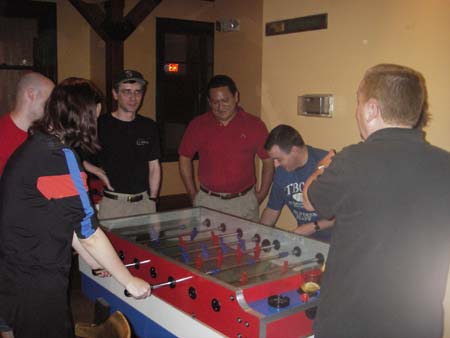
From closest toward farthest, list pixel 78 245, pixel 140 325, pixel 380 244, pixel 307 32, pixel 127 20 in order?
1. pixel 380 244
2. pixel 78 245
3. pixel 140 325
4. pixel 307 32
5. pixel 127 20

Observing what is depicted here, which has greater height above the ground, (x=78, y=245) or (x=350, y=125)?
(x=350, y=125)

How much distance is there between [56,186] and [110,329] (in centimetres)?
55

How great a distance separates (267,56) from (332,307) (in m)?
2.71

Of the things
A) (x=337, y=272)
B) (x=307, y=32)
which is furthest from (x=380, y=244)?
(x=307, y=32)

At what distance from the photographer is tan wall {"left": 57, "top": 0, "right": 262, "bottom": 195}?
543 centimetres

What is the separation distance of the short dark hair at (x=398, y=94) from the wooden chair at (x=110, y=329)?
44.0 inches

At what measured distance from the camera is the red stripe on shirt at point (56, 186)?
1736 millimetres

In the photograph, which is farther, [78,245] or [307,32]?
[307,32]

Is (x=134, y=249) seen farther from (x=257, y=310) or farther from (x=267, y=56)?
(x=267, y=56)

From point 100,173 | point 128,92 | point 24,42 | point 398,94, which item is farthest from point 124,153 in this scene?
point 24,42

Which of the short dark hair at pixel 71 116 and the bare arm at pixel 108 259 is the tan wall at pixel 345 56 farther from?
the short dark hair at pixel 71 116

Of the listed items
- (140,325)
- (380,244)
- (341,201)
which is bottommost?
(140,325)

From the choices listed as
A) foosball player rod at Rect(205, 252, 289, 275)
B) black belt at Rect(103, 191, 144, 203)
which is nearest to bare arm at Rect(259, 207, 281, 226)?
foosball player rod at Rect(205, 252, 289, 275)

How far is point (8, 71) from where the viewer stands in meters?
5.95
